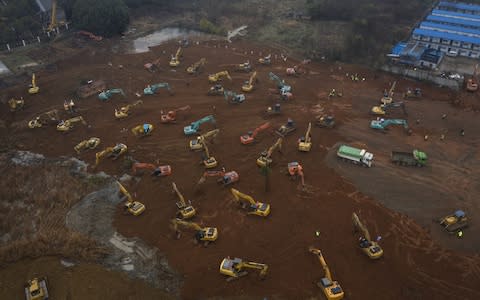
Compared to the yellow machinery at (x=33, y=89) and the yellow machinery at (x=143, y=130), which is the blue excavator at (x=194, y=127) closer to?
the yellow machinery at (x=143, y=130)

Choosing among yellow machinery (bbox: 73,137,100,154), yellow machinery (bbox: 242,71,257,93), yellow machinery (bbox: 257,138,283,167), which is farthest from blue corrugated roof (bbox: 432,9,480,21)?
yellow machinery (bbox: 73,137,100,154)

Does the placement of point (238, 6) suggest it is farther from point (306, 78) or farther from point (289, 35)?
point (306, 78)

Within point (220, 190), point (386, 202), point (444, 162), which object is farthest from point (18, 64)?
point (444, 162)

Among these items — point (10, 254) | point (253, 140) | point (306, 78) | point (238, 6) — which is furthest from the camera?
point (238, 6)

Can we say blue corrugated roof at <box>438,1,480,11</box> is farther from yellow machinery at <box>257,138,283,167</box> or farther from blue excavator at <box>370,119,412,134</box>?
yellow machinery at <box>257,138,283,167</box>

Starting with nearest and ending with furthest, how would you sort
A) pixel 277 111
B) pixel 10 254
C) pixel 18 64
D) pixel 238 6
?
pixel 10 254, pixel 277 111, pixel 18 64, pixel 238 6
